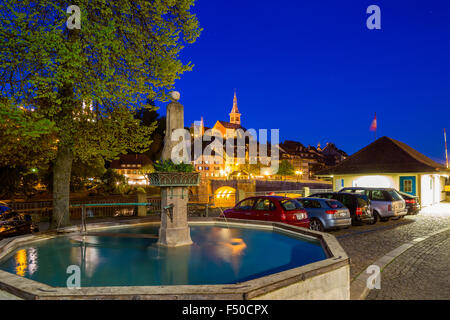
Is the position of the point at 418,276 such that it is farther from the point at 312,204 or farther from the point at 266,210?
the point at 312,204

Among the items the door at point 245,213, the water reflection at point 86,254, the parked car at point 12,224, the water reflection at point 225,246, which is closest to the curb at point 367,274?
the water reflection at point 225,246

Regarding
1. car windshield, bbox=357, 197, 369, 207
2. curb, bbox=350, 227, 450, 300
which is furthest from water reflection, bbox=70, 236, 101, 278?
car windshield, bbox=357, 197, 369, 207

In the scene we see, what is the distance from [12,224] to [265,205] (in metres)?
8.75

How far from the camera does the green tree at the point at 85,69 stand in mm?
9719

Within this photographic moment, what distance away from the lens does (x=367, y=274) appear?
748 cm

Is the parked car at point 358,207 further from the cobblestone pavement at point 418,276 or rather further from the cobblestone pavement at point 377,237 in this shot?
the cobblestone pavement at point 418,276

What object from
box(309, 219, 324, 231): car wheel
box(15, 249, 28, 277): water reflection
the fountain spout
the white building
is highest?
the white building

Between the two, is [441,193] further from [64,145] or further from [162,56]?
[64,145]

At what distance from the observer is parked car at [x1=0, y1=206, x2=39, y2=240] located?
9.91m

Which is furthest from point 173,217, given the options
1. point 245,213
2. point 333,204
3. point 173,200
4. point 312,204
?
point 333,204

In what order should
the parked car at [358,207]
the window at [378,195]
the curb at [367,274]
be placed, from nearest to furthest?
the curb at [367,274] → the parked car at [358,207] → the window at [378,195]

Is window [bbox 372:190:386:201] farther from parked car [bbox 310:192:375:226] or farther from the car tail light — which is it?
the car tail light

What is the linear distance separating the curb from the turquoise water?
0.93 metres

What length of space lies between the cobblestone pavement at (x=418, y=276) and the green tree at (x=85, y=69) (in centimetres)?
993
